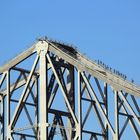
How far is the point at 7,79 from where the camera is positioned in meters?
176

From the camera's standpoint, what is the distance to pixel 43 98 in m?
168

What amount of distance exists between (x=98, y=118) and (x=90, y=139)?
331 centimetres

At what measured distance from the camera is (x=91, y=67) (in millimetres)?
167000

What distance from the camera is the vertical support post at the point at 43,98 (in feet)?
547

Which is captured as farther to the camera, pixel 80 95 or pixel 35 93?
pixel 35 93

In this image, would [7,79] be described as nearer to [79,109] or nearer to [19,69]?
[19,69]

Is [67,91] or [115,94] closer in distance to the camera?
[115,94]

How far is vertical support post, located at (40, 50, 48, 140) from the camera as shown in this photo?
16675 cm

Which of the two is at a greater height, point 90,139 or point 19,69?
point 19,69

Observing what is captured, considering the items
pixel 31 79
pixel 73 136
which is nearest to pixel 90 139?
pixel 73 136

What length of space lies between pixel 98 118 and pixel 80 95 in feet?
20.6

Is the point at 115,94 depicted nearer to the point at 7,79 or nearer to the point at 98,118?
the point at 98,118

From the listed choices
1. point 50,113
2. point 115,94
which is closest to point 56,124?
point 50,113

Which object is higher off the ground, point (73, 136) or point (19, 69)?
point (19, 69)
